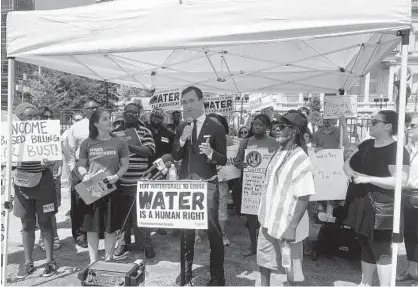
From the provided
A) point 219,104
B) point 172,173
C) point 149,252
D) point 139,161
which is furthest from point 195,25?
point 219,104

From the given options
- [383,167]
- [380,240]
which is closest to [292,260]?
[380,240]

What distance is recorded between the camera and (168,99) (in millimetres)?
6410

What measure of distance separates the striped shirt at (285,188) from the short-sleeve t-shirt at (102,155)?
171cm

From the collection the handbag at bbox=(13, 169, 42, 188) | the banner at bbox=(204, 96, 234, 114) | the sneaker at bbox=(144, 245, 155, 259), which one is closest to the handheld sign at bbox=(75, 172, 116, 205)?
the handbag at bbox=(13, 169, 42, 188)

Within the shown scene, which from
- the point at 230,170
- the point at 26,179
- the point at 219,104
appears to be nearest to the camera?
the point at 26,179

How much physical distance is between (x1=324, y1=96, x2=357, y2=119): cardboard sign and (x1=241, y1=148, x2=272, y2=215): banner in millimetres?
1680

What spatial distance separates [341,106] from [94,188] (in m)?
3.85

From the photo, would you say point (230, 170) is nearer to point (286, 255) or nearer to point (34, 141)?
point (286, 255)

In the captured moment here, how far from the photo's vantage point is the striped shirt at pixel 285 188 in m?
3.15

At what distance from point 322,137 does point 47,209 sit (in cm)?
472

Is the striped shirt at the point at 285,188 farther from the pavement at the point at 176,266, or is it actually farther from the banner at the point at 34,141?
the banner at the point at 34,141

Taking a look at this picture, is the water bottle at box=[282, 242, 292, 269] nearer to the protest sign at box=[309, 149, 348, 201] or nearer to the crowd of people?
the crowd of people

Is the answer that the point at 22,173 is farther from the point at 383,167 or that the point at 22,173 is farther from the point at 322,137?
the point at 322,137

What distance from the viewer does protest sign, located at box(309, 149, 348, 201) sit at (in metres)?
4.95
